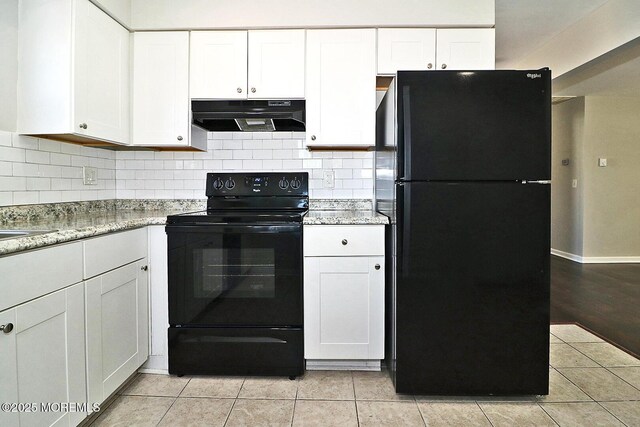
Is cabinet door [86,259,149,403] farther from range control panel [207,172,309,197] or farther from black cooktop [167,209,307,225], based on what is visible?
range control panel [207,172,309,197]

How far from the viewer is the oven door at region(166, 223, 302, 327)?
2047mm

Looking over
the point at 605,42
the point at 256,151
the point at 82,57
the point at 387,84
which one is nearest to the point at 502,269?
the point at 387,84

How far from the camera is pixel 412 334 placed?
1854mm

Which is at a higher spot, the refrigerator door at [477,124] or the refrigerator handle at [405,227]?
the refrigerator door at [477,124]

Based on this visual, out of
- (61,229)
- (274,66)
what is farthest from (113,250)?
(274,66)

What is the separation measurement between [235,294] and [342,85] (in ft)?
4.46

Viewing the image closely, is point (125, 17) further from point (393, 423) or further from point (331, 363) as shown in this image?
point (393, 423)

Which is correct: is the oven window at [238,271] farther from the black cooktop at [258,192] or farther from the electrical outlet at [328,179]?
the electrical outlet at [328,179]

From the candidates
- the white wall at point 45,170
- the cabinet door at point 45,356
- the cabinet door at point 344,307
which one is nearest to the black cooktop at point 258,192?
the cabinet door at point 344,307

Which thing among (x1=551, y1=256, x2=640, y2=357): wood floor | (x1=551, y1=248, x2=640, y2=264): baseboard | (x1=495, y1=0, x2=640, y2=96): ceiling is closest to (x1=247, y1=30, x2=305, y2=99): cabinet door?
(x1=495, y1=0, x2=640, y2=96): ceiling

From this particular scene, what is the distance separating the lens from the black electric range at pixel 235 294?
205 centimetres

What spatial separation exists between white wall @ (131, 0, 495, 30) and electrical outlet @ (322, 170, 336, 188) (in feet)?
3.00

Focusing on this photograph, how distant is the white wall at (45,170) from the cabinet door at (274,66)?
1092 mm

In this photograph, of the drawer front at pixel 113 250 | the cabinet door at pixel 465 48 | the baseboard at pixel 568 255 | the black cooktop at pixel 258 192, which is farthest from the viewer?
the baseboard at pixel 568 255
